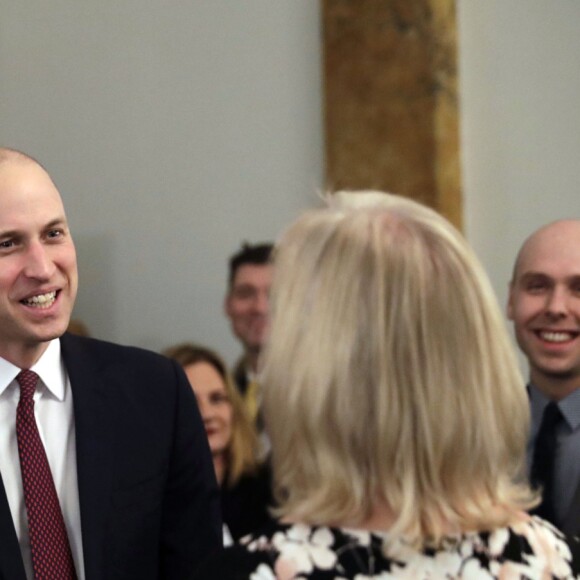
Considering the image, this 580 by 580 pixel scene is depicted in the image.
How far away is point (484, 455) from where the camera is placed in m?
1.52

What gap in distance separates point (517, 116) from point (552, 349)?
7.39 feet

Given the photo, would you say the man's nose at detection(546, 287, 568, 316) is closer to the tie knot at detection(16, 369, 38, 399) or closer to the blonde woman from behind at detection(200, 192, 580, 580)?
the tie knot at detection(16, 369, 38, 399)

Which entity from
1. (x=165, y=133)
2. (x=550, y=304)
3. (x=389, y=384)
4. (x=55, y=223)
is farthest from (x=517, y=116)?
(x=389, y=384)

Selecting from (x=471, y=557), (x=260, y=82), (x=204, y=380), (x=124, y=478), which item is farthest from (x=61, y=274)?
(x=260, y=82)

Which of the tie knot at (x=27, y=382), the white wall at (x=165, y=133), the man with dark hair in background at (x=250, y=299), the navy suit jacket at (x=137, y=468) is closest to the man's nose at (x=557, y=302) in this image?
the navy suit jacket at (x=137, y=468)

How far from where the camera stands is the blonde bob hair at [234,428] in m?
3.99

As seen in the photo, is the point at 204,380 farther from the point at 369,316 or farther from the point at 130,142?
the point at 369,316

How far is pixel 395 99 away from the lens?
5.05 m

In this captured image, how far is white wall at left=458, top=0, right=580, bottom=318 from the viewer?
5.10 m

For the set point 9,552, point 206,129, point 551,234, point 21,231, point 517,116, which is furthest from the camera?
point 206,129

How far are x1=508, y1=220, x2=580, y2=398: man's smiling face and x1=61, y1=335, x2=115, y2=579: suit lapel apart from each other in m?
1.18

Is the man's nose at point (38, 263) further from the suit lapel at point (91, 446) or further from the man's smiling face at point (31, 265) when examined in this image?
the suit lapel at point (91, 446)

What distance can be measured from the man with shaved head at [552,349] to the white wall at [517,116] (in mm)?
1802

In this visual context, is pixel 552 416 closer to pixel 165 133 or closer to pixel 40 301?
pixel 40 301
